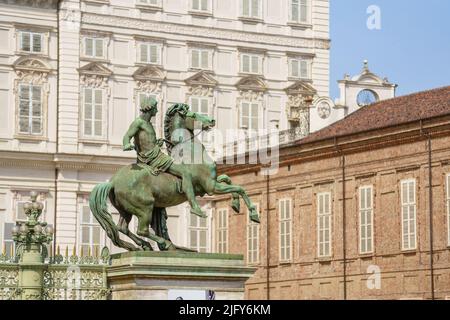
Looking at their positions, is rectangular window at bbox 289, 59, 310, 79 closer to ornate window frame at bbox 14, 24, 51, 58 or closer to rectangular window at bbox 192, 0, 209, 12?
rectangular window at bbox 192, 0, 209, 12

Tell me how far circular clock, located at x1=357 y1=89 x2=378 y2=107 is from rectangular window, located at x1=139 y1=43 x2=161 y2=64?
7.87 m

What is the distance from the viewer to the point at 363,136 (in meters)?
44.4

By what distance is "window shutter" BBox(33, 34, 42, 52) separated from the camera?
166ft

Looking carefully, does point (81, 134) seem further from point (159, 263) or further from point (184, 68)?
point (159, 263)

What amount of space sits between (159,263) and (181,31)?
113ft

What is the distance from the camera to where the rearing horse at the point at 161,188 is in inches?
807

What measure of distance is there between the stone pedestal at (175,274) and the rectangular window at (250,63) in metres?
34.2

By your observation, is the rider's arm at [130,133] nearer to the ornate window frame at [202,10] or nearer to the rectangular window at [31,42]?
the rectangular window at [31,42]

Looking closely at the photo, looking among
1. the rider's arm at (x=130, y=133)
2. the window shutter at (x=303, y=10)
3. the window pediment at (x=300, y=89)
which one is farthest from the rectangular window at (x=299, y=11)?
the rider's arm at (x=130, y=133)

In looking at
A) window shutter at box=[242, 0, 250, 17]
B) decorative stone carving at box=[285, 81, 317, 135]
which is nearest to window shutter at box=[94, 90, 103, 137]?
window shutter at box=[242, 0, 250, 17]

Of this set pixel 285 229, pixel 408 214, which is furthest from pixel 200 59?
pixel 408 214

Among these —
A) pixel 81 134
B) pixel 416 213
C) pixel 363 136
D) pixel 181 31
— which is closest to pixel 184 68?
pixel 181 31

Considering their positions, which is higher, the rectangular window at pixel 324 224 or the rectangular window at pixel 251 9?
the rectangular window at pixel 251 9

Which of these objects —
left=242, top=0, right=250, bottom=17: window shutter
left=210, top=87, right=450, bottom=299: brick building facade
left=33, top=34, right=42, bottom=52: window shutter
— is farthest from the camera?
left=242, top=0, right=250, bottom=17: window shutter
